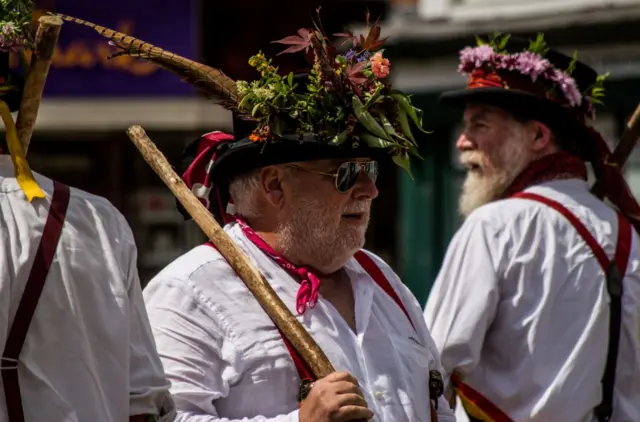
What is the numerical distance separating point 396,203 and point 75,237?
10.2 meters

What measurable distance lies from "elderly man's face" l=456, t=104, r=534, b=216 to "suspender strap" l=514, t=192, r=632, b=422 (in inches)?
11.8

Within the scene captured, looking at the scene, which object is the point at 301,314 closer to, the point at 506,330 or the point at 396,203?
the point at 506,330

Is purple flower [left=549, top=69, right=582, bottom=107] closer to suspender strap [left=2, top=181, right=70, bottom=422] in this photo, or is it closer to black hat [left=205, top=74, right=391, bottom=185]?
black hat [left=205, top=74, right=391, bottom=185]

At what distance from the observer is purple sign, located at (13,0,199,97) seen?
1383 cm

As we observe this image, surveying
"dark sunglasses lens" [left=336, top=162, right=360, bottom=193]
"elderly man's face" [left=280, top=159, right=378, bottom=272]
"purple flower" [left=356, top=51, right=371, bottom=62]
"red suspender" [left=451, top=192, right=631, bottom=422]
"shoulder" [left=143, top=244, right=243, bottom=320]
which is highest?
"purple flower" [left=356, top=51, right=371, bottom=62]

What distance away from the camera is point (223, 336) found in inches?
150

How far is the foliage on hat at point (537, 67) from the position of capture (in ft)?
18.7

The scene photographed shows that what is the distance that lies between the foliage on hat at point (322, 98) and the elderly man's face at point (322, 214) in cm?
10

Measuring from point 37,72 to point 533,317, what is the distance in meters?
2.31

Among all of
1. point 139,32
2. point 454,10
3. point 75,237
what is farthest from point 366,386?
point 139,32

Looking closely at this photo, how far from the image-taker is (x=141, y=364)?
137 inches

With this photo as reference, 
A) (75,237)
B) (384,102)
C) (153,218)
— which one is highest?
(384,102)

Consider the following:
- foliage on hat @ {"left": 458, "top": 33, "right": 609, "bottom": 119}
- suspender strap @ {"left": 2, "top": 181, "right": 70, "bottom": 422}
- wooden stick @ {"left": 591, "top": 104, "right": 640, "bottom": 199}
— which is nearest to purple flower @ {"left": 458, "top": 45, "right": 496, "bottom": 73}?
foliage on hat @ {"left": 458, "top": 33, "right": 609, "bottom": 119}

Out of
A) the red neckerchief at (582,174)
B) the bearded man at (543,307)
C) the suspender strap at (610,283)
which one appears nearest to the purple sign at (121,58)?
the red neckerchief at (582,174)
